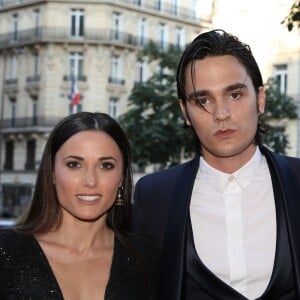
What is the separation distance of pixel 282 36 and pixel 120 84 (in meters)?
12.9

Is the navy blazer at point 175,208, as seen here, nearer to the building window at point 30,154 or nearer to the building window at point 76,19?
the building window at point 30,154

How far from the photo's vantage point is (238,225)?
321 centimetres

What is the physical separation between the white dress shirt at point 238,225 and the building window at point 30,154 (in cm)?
3592

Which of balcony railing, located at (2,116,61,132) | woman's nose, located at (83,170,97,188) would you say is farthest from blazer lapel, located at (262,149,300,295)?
balcony railing, located at (2,116,61,132)

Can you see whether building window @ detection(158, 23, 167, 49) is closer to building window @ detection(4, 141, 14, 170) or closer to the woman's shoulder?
building window @ detection(4, 141, 14, 170)

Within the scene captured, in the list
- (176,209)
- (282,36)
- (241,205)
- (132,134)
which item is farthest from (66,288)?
(282,36)

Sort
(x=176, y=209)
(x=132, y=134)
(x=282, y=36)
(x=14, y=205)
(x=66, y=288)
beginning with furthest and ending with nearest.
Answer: (x=14, y=205)
(x=282, y=36)
(x=132, y=134)
(x=176, y=209)
(x=66, y=288)

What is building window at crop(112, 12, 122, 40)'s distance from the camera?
38281 millimetres

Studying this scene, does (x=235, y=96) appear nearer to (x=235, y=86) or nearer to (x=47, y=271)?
(x=235, y=86)

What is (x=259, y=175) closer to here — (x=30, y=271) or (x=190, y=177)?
(x=190, y=177)

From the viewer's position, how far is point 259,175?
335cm

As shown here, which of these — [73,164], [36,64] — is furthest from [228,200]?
[36,64]

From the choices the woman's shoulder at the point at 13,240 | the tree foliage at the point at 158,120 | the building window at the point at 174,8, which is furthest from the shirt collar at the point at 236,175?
the building window at the point at 174,8

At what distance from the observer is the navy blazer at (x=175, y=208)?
3164 mm
